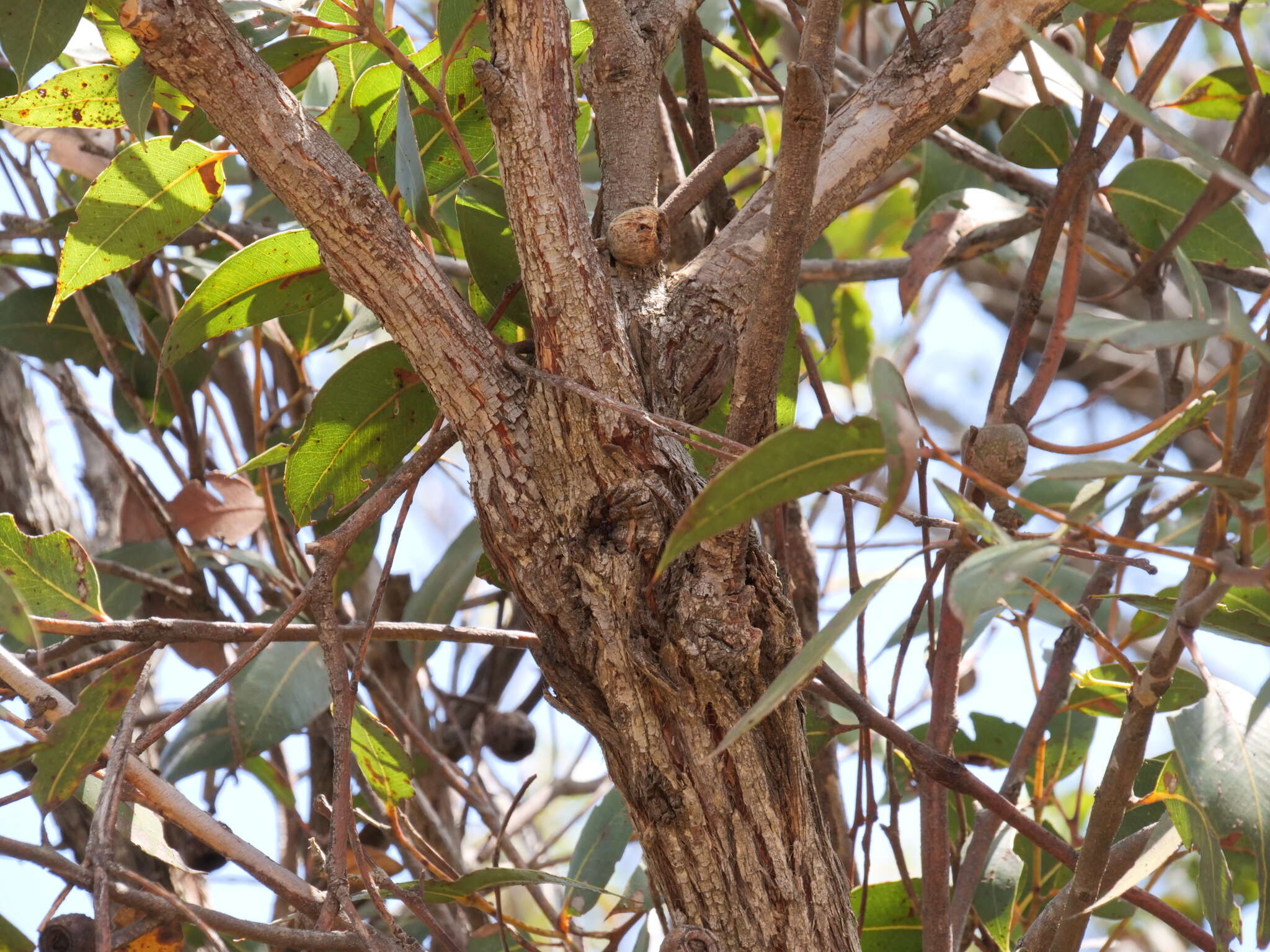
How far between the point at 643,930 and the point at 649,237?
24.1 inches

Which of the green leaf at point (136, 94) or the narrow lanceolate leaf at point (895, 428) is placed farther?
the green leaf at point (136, 94)

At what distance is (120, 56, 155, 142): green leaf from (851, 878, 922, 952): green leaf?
0.80 meters

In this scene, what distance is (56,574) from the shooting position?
82 centimetres

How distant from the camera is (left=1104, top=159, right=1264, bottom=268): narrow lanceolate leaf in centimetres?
97

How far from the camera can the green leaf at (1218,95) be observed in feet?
3.34

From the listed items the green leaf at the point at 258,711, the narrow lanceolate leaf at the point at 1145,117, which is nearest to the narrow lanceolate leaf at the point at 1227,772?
the narrow lanceolate leaf at the point at 1145,117

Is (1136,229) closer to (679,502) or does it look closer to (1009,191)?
(1009,191)

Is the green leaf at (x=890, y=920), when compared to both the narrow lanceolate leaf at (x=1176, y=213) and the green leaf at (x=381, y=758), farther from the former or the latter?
the narrow lanceolate leaf at (x=1176, y=213)

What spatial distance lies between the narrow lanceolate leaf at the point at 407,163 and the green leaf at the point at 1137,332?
1.32ft

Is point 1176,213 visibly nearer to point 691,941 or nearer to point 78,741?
point 691,941

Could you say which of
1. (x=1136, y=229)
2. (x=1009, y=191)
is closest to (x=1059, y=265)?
(x=1009, y=191)

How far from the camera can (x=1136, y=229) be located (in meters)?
1.01

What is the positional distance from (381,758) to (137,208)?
472mm

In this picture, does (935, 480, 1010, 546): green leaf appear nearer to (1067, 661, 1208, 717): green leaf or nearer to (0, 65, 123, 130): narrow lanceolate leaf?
(1067, 661, 1208, 717): green leaf
